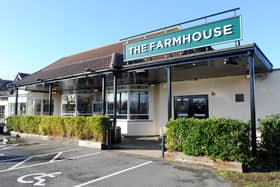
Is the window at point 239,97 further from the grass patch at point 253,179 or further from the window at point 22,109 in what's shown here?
the window at point 22,109

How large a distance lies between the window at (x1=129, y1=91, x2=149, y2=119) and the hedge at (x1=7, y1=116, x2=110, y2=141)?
3.83 m

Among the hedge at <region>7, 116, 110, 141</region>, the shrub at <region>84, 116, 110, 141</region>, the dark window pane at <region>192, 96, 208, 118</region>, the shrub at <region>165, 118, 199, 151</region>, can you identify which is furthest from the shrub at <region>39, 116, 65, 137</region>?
the dark window pane at <region>192, 96, 208, 118</region>

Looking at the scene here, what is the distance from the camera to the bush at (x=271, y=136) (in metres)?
7.46

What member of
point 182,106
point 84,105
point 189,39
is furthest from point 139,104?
point 189,39

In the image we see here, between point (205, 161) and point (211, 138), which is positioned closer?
point (211, 138)

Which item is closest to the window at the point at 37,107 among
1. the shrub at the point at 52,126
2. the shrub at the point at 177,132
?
the shrub at the point at 52,126

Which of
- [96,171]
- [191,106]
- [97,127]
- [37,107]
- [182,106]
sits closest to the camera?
[96,171]

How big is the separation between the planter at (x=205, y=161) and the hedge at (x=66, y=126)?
376cm

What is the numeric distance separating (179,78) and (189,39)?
4.15 meters

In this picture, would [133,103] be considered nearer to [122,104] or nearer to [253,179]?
[122,104]

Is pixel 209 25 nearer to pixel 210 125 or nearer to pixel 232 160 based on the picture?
pixel 210 125

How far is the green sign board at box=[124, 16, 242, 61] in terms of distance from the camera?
8039 mm

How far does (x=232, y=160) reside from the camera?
263 inches

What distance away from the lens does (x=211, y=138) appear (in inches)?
279
